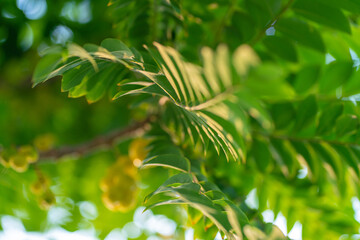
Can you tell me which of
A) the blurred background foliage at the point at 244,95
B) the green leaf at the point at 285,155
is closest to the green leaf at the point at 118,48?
the blurred background foliage at the point at 244,95

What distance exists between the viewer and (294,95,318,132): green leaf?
30.0 inches

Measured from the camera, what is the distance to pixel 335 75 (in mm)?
833

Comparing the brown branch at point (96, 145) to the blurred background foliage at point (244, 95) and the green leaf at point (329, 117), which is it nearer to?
the blurred background foliage at point (244, 95)

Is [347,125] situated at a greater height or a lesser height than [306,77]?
lesser

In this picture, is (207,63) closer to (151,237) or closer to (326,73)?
(326,73)

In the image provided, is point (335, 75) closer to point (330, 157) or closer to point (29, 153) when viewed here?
point (330, 157)

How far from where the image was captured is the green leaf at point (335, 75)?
82cm

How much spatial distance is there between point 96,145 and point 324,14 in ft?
2.49

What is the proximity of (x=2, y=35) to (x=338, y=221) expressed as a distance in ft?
4.19

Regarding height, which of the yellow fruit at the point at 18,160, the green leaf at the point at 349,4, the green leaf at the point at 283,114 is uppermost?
the green leaf at the point at 349,4

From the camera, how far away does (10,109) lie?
59.1 inches

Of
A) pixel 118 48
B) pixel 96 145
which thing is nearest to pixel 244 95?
pixel 118 48

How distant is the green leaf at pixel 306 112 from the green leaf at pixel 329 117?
20mm

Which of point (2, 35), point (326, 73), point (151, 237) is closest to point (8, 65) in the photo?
point (2, 35)
